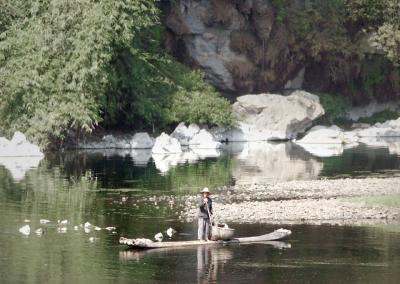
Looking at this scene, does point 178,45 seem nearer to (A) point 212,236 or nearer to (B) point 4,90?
(B) point 4,90

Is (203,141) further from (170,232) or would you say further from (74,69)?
(170,232)

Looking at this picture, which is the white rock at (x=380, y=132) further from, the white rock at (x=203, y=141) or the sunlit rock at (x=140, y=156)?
the sunlit rock at (x=140, y=156)

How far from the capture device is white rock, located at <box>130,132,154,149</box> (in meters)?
75.3

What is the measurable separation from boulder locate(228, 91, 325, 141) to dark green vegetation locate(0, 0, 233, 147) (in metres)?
9.84

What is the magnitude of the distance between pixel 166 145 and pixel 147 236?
37766 millimetres

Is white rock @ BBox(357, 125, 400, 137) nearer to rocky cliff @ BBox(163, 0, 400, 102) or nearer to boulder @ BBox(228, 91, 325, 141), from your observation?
boulder @ BBox(228, 91, 325, 141)

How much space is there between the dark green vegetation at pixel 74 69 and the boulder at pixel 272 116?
9843mm

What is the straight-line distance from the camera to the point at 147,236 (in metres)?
34.1

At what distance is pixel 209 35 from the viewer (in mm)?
92125

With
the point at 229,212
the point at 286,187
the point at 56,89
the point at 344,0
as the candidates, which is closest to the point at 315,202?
the point at 229,212

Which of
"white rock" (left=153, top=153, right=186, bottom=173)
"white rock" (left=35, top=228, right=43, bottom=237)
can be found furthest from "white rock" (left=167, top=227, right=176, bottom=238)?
"white rock" (left=153, top=153, right=186, bottom=173)

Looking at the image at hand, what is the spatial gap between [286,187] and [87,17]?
89.5 ft

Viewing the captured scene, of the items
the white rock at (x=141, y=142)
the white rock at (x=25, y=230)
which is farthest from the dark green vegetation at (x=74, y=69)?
the white rock at (x=25, y=230)

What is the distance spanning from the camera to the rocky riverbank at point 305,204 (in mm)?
37344
